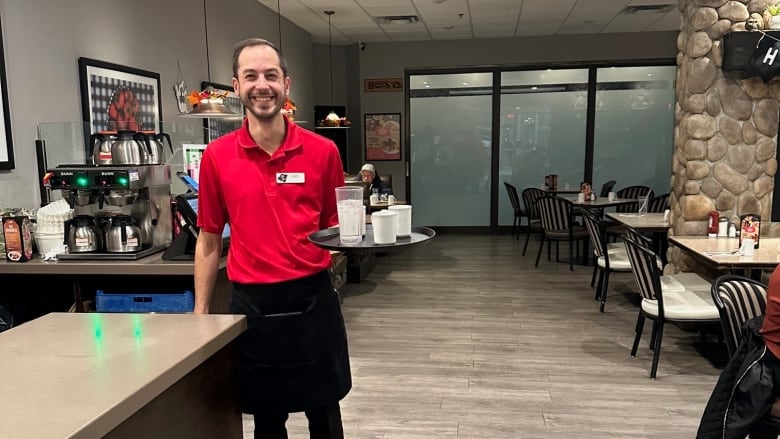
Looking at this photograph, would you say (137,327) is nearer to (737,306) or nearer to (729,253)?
(737,306)

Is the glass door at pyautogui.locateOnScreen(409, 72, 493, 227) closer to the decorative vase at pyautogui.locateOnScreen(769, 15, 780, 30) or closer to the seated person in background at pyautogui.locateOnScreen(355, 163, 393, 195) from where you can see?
the seated person in background at pyautogui.locateOnScreen(355, 163, 393, 195)

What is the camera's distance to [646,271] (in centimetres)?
345

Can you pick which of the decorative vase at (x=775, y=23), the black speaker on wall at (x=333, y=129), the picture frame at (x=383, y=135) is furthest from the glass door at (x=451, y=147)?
the decorative vase at (x=775, y=23)

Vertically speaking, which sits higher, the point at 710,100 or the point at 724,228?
the point at 710,100

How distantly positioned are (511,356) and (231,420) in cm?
261

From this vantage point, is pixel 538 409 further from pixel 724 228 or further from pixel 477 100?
pixel 477 100

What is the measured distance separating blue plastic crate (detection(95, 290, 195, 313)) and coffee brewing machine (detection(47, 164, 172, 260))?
19 centimetres

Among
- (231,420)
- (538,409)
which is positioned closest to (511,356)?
(538,409)

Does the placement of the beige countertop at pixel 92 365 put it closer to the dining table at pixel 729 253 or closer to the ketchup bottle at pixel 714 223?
the dining table at pixel 729 253

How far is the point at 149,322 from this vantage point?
4.97 ft

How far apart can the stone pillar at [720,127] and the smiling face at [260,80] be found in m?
3.63

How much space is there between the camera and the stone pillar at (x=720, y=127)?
4059 mm

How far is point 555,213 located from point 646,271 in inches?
125

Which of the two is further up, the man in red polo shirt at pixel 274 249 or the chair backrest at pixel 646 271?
the man in red polo shirt at pixel 274 249
